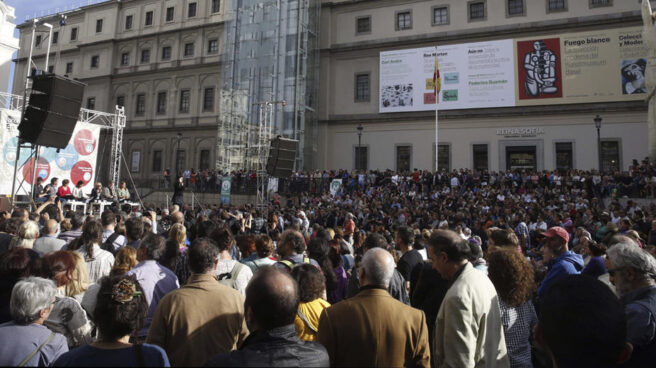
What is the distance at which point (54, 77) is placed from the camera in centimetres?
1042

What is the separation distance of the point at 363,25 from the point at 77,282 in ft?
→ 106

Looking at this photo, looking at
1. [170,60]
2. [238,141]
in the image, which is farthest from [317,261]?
[170,60]

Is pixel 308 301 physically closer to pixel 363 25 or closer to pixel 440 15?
pixel 440 15

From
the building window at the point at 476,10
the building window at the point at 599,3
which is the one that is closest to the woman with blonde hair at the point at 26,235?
the building window at the point at 476,10

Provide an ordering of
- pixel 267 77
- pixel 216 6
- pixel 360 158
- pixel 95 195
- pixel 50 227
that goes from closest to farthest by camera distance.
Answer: pixel 50 227, pixel 95 195, pixel 360 158, pixel 267 77, pixel 216 6

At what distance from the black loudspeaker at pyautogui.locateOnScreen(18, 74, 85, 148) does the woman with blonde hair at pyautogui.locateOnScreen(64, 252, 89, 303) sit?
849 centimetres

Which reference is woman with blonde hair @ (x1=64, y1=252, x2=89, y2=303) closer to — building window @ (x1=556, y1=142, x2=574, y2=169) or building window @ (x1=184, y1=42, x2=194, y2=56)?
building window @ (x1=556, y1=142, x2=574, y2=169)

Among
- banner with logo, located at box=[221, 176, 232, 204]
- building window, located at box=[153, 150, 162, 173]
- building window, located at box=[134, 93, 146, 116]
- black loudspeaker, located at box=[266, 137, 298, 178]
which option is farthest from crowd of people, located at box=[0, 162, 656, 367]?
building window, located at box=[134, 93, 146, 116]

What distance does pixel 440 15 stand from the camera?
100 feet

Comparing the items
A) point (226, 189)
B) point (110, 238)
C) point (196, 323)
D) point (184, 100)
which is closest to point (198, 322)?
point (196, 323)

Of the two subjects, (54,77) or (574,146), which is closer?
(54,77)

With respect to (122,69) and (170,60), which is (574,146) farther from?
(122,69)

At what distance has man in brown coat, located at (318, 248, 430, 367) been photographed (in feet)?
9.21

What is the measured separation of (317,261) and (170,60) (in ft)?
129
